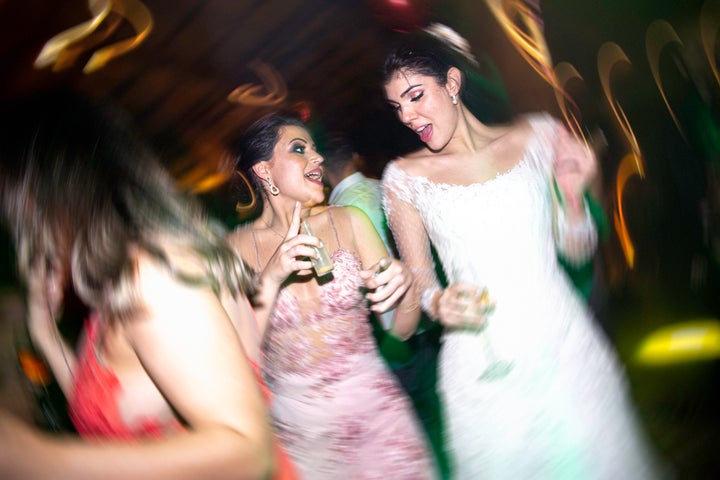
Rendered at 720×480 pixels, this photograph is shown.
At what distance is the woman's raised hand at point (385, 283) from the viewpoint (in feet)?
1.90

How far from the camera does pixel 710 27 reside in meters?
0.86

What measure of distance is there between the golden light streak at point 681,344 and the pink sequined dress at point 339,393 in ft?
1.61

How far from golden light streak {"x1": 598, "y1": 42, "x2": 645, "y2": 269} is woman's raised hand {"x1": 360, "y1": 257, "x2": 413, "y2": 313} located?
440 mm

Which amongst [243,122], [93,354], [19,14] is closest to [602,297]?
[243,122]

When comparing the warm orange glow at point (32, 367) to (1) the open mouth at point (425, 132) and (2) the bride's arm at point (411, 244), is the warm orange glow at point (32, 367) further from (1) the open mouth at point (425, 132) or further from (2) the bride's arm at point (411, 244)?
(1) the open mouth at point (425, 132)

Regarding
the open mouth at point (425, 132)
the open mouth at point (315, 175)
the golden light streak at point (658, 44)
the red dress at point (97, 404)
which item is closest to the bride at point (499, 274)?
the open mouth at point (425, 132)

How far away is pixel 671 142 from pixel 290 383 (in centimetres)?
82

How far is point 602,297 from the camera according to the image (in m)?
0.77

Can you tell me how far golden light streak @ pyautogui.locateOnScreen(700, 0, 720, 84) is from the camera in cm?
85

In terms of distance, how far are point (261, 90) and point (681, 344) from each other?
0.95 metres

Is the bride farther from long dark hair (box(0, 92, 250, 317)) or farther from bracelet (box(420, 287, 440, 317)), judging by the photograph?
long dark hair (box(0, 92, 250, 317))

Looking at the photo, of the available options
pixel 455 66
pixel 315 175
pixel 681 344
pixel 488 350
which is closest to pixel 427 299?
pixel 488 350

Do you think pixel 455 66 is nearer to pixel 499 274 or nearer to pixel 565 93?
pixel 565 93

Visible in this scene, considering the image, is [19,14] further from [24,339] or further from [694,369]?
[694,369]
